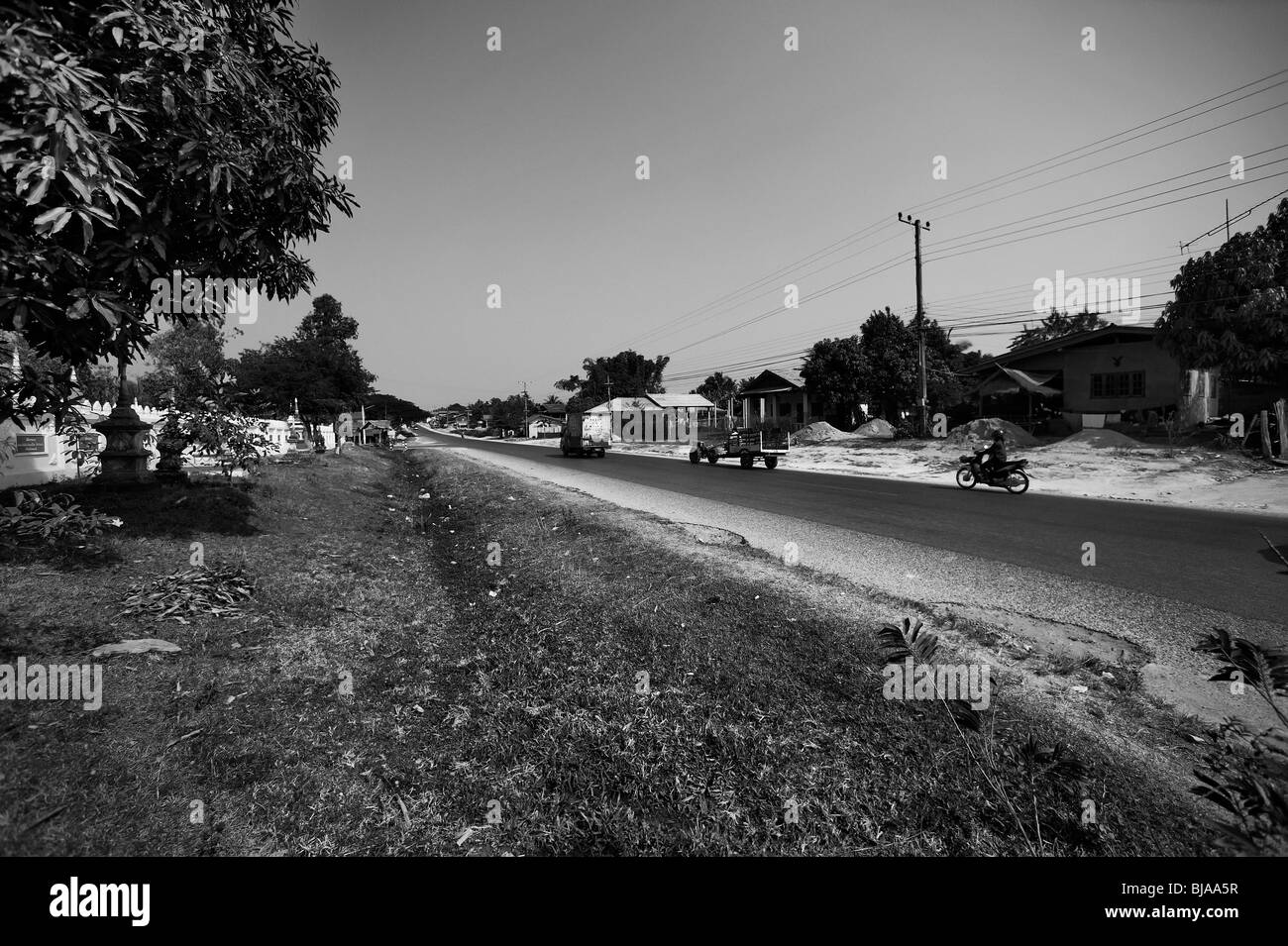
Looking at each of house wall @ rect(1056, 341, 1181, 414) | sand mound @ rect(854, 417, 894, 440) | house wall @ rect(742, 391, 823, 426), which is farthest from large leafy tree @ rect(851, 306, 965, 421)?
house wall @ rect(1056, 341, 1181, 414)

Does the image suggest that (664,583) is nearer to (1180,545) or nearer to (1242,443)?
(1180,545)

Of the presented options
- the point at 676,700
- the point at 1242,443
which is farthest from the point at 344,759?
the point at 1242,443

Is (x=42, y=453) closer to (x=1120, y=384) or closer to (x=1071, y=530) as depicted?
(x=1071, y=530)

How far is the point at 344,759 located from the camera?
3.15m

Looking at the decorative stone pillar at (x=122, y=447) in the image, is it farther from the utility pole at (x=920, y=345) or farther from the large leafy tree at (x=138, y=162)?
the utility pole at (x=920, y=345)

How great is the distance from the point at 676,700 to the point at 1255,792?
2551mm

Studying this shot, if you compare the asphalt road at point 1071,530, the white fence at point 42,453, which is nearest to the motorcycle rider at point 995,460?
the asphalt road at point 1071,530

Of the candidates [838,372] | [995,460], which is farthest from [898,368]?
[995,460]

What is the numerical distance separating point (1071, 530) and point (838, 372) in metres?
33.8

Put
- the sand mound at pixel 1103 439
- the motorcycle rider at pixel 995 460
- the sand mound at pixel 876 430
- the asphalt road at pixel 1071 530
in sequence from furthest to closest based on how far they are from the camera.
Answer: the sand mound at pixel 876 430
the sand mound at pixel 1103 439
the motorcycle rider at pixel 995 460
the asphalt road at pixel 1071 530

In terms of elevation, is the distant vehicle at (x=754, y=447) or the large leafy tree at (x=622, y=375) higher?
the large leafy tree at (x=622, y=375)

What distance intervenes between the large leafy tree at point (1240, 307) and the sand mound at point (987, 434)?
6442mm

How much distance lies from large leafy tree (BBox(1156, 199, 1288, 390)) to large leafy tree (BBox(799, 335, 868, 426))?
65.7ft

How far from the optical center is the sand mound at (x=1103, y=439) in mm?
21922
